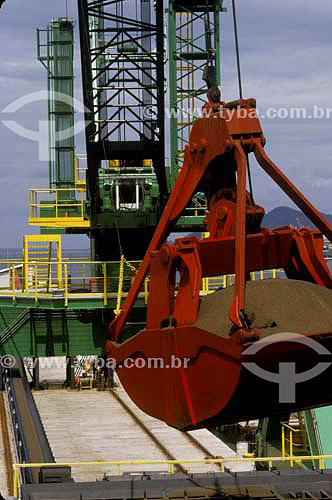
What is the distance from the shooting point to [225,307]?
35.5ft

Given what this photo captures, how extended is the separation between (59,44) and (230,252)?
47.4 metres

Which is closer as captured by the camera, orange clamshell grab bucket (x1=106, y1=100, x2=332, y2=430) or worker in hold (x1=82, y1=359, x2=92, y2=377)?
orange clamshell grab bucket (x1=106, y1=100, x2=332, y2=430)

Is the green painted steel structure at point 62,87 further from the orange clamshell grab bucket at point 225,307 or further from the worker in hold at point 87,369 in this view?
the orange clamshell grab bucket at point 225,307

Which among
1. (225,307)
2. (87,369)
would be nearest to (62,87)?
(87,369)

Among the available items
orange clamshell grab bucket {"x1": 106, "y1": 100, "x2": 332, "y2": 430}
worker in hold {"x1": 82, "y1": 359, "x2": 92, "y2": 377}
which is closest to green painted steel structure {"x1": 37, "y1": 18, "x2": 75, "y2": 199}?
worker in hold {"x1": 82, "y1": 359, "x2": 92, "y2": 377}

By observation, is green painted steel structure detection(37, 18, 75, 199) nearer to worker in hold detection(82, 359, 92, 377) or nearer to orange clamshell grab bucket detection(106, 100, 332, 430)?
worker in hold detection(82, 359, 92, 377)

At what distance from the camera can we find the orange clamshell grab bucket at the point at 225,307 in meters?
10.1

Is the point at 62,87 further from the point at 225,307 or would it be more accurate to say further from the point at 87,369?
the point at 225,307

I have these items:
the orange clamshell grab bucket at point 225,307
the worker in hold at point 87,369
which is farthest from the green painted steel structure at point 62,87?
the orange clamshell grab bucket at point 225,307

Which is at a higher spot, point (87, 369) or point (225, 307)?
point (225, 307)

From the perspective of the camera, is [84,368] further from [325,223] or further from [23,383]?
[325,223]

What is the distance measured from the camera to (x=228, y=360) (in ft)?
32.6

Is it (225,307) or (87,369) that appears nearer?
(225,307)

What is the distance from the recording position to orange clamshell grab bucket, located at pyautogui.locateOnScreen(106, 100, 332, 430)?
33.1ft
